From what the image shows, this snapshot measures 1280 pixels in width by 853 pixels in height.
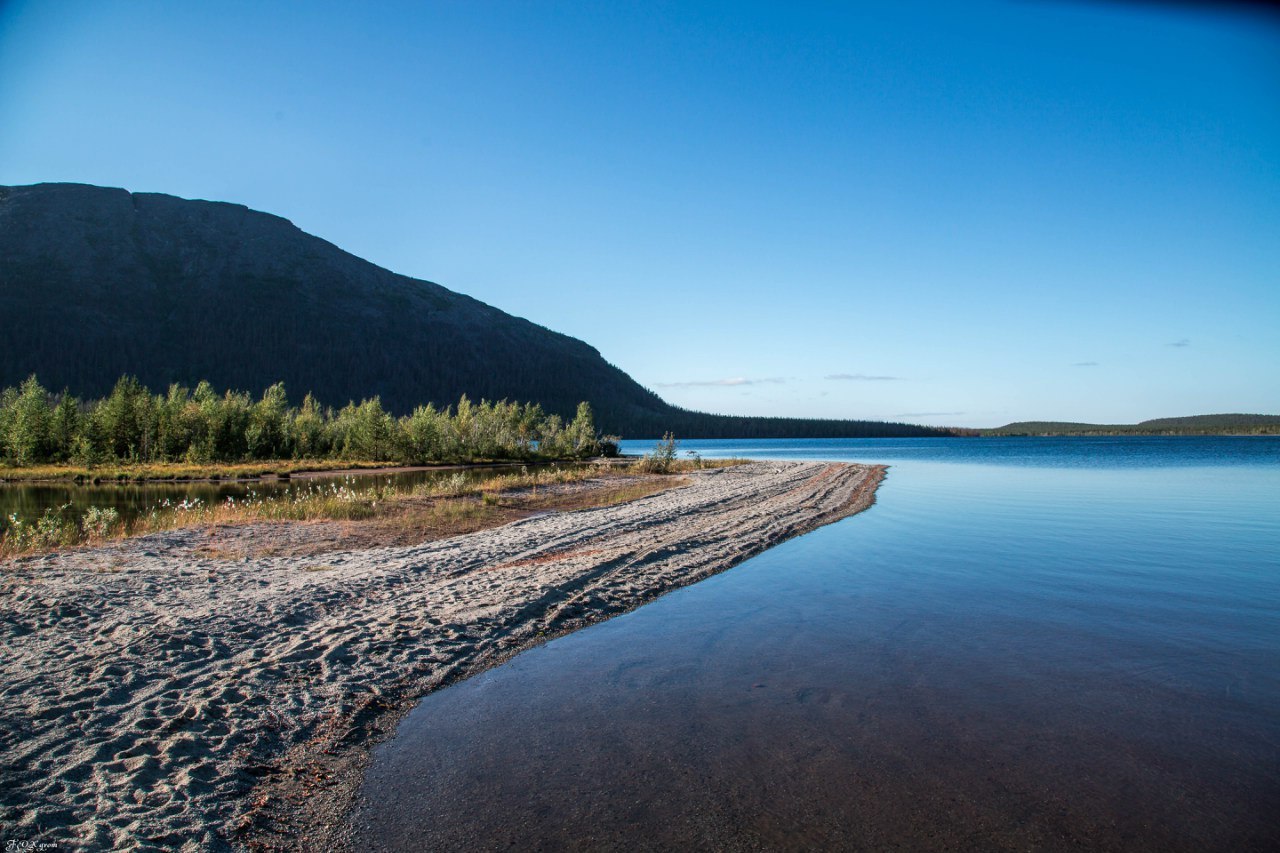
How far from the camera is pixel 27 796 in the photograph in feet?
16.4

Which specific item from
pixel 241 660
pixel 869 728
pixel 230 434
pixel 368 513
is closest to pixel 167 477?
pixel 230 434

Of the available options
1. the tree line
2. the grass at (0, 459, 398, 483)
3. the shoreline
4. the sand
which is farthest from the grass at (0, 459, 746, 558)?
the tree line

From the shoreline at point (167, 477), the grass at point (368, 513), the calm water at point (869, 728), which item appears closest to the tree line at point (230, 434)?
the shoreline at point (167, 477)

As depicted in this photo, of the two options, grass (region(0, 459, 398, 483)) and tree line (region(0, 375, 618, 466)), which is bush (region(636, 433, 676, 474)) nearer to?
tree line (region(0, 375, 618, 466))

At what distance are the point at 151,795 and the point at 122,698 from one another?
2251 millimetres

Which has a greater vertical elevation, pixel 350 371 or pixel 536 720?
pixel 350 371

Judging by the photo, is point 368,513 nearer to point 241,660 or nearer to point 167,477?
point 241,660

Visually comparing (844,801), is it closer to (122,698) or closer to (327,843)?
(327,843)

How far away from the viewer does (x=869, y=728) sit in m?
6.97

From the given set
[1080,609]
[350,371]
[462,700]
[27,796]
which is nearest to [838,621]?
[1080,609]

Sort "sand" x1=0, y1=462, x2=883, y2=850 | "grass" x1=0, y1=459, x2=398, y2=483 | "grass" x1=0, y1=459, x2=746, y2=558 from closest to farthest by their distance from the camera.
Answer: "sand" x1=0, y1=462, x2=883, y2=850, "grass" x1=0, y1=459, x2=746, y2=558, "grass" x1=0, y1=459, x2=398, y2=483

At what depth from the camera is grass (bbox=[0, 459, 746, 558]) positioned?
18062 millimetres

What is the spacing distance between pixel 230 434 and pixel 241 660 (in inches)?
2446

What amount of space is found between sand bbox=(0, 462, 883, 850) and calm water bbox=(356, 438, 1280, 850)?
66cm
